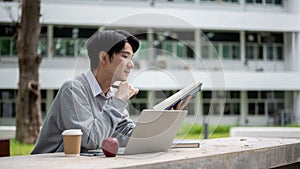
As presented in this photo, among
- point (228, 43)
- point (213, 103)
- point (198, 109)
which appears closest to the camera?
point (198, 109)

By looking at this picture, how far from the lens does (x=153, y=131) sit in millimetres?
1656

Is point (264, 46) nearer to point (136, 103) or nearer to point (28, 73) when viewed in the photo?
point (28, 73)

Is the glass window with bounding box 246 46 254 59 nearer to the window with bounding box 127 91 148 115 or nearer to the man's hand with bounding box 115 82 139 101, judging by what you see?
the window with bounding box 127 91 148 115

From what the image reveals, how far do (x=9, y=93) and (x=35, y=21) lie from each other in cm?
759

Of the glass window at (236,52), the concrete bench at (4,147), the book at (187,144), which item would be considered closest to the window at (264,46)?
the glass window at (236,52)

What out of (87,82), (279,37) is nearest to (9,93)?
(279,37)

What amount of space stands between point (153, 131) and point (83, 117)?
25 centimetres

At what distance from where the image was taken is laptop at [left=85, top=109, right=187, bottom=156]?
63.6 inches

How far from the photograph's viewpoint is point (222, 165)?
1.74 meters

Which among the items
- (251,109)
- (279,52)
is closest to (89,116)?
(251,109)

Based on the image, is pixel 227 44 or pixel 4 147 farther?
pixel 227 44

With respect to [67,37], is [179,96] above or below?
below

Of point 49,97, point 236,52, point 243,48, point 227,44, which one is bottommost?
Answer: point 49,97

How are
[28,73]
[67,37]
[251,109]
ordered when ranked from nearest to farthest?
1. [28,73]
2. [67,37]
3. [251,109]
